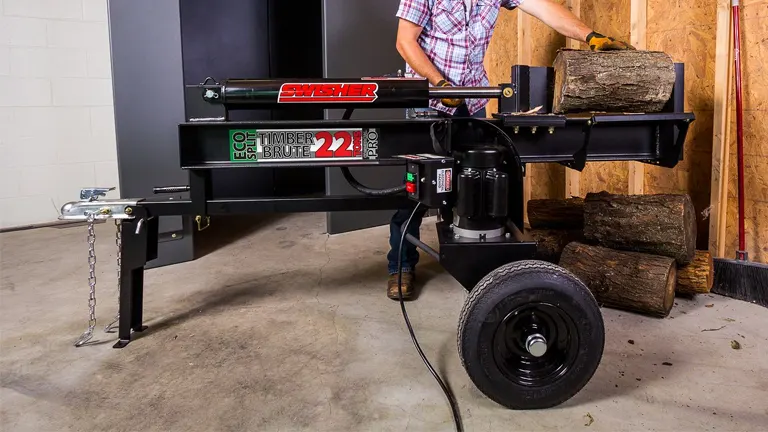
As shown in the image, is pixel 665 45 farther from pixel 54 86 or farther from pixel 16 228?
pixel 16 228

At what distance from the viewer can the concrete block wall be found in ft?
13.8

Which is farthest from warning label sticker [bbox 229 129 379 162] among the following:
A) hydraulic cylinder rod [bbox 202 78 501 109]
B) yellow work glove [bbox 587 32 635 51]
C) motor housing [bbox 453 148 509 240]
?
yellow work glove [bbox 587 32 635 51]

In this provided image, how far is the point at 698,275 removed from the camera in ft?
8.36

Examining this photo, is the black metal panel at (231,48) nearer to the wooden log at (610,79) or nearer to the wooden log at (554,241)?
the wooden log at (554,241)

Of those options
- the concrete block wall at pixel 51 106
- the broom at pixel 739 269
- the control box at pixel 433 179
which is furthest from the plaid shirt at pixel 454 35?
the concrete block wall at pixel 51 106

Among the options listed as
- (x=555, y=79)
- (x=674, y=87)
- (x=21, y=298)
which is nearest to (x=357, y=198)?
(x=555, y=79)

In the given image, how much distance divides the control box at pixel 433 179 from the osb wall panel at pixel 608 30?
197cm

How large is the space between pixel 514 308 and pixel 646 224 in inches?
51.3

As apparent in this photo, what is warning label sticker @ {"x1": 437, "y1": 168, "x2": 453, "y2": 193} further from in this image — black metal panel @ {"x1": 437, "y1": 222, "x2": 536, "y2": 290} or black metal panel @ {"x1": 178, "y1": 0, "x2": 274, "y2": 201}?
black metal panel @ {"x1": 178, "y1": 0, "x2": 274, "y2": 201}

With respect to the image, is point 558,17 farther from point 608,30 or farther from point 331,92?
point 331,92

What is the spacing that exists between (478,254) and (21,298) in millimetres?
2314

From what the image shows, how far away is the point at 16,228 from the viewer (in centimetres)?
428

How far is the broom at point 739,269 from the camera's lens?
8.32 feet

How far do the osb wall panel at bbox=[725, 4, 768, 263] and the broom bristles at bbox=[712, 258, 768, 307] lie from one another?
0.43ft
